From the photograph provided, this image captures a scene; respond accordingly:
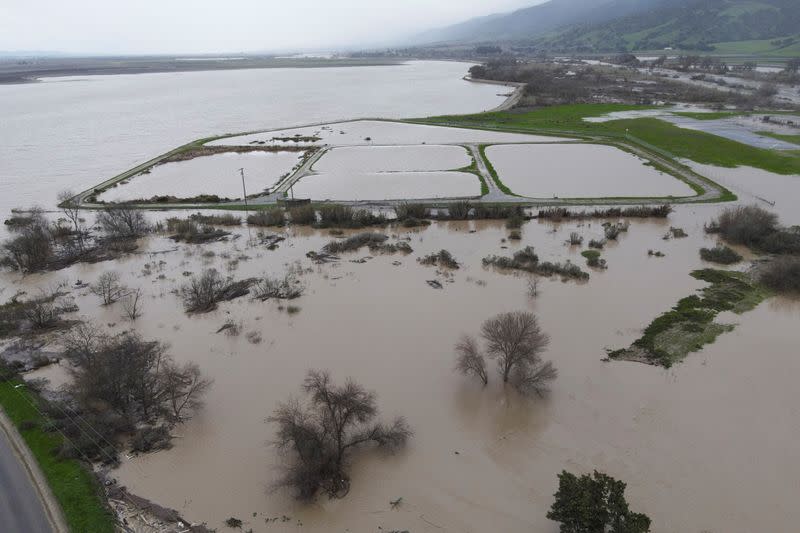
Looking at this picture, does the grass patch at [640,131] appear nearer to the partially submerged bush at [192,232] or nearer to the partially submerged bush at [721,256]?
the partially submerged bush at [721,256]

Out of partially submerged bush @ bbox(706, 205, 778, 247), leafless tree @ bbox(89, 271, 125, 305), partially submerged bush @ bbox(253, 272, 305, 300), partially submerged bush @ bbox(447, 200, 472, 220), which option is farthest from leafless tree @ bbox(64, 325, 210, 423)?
partially submerged bush @ bbox(706, 205, 778, 247)

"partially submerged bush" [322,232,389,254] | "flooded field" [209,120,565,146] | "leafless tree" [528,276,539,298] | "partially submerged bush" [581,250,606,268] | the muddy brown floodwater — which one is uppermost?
"flooded field" [209,120,565,146]

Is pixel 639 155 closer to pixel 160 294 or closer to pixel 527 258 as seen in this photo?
pixel 527 258

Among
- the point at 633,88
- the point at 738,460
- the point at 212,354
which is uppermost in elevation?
the point at 633,88

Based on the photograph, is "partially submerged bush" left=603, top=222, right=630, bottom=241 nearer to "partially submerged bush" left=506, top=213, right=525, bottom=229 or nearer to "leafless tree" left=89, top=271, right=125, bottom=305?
"partially submerged bush" left=506, top=213, right=525, bottom=229

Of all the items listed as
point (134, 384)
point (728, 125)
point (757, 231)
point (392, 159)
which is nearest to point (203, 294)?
point (134, 384)

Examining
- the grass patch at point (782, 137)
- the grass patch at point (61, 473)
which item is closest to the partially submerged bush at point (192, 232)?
the grass patch at point (61, 473)

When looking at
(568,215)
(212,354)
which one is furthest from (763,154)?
(212,354)
